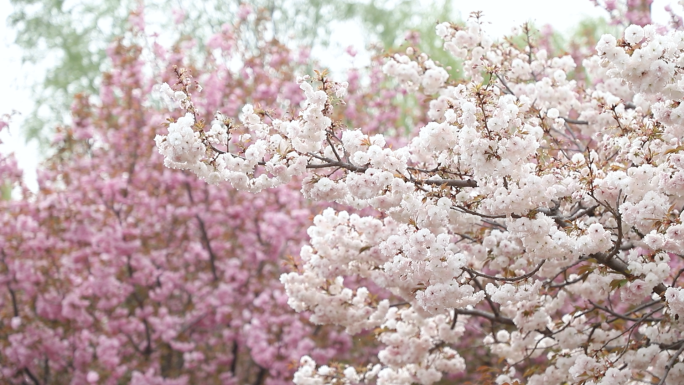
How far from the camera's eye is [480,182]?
10.4 feet

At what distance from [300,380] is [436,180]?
6.68ft

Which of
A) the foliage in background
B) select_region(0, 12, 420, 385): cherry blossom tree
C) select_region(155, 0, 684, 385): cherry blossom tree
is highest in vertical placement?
the foliage in background

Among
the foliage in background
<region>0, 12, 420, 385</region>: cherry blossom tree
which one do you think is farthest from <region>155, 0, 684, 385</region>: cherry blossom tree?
the foliage in background

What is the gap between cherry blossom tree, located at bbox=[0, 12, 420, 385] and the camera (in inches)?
270

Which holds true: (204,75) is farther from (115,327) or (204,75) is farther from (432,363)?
(432,363)

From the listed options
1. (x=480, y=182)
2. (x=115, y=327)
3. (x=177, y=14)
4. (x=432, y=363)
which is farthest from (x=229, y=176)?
(x=177, y=14)

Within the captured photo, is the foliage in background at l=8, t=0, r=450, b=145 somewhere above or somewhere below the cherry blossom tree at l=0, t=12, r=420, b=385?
above

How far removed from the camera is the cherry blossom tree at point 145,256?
6852mm

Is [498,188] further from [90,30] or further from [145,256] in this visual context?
[90,30]

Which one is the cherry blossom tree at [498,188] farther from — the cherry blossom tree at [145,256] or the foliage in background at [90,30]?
the foliage in background at [90,30]

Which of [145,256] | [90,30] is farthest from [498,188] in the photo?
[90,30]

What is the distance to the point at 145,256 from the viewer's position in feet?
23.9

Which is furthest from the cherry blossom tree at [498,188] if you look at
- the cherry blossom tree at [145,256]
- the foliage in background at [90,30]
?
the foliage in background at [90,30]

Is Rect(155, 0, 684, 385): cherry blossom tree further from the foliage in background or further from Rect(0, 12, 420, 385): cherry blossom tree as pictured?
the foliage in background
